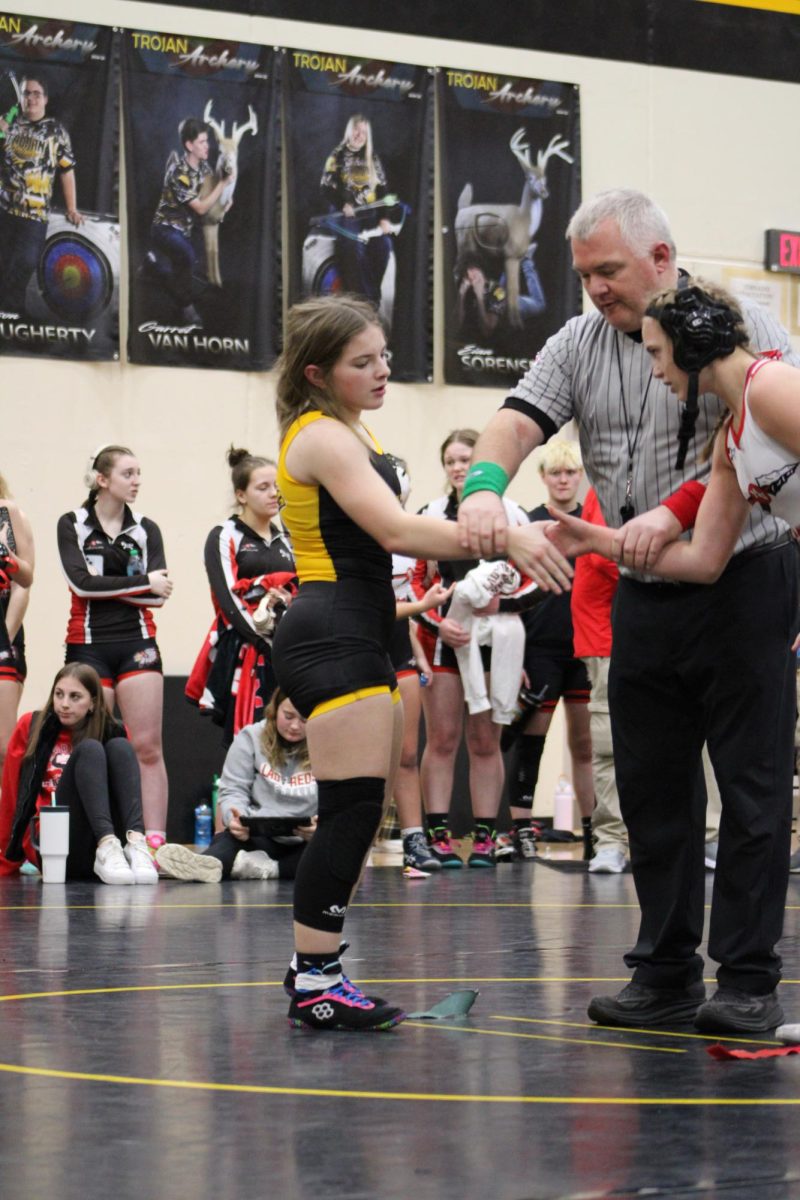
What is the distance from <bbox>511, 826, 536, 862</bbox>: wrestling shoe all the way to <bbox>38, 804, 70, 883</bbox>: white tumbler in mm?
2291

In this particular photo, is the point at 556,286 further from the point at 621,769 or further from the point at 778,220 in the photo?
the point at 621,769

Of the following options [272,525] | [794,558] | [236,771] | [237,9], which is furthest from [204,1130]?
[237,9]

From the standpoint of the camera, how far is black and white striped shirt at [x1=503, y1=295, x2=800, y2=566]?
142 inches

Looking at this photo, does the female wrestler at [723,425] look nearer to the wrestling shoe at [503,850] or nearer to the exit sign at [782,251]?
the wrestling shoe at [503,850]

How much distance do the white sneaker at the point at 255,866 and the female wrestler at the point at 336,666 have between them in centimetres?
372

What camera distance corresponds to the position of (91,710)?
7371 millimetres

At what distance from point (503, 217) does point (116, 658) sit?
4.74 m

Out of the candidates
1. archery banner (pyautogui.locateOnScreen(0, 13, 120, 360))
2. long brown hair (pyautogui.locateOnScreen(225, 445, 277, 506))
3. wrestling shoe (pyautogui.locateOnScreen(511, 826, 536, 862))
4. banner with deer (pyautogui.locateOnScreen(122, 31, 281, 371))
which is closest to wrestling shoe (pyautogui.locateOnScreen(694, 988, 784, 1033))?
long brown hair (pyautogui.locateOnScreen(225, 445, 277, 506))

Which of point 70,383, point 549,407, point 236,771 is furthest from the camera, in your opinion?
point 70,383

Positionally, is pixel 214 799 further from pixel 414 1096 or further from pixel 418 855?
pixel 414 1096

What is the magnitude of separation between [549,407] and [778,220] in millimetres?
9093

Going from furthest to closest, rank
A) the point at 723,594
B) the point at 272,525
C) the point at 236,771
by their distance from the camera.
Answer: the point at 272,525 < the point at 236,771 < the point at 723,594

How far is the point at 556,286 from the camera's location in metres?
11.5

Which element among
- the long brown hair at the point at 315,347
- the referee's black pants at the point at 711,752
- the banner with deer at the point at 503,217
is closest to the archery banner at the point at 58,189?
the banner with deer at the point at 503,217
